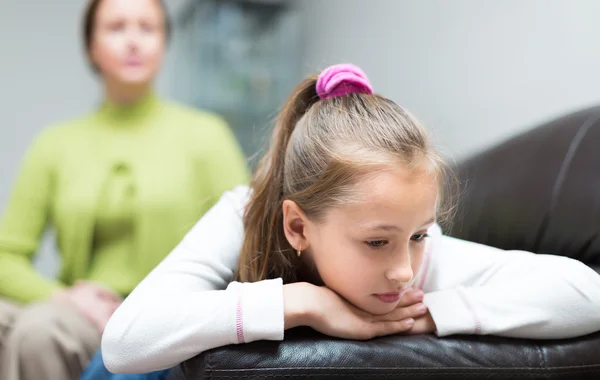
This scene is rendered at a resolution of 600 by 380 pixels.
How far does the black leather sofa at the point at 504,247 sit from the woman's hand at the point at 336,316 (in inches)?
0.7

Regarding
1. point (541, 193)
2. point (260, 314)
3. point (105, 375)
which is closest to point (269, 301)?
point (260, 314)

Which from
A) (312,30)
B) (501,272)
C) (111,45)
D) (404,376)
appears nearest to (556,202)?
(501,272)

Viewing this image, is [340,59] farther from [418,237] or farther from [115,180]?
[418,237]

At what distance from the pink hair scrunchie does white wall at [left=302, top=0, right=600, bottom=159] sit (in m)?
0.14

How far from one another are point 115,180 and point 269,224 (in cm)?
Answer: 87

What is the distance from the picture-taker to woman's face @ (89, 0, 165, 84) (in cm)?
178

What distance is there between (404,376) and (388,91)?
1.66m

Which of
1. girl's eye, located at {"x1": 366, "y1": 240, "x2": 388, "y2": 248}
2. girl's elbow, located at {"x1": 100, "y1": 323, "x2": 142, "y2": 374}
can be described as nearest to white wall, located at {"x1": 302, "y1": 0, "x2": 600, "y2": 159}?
girl's eye, located at {"x1": 366, "y1": 240, "x2": 388, "y2": 248}

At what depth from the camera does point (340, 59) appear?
2.74m

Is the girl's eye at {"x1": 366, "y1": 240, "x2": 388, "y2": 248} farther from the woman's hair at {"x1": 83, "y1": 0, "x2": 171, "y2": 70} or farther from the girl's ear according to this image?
the woman's hair at {"x1": 83, "y1": 0, "x2": 171, "y2": 70}

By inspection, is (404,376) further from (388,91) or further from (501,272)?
(388,91)

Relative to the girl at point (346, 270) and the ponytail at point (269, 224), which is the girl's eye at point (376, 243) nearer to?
the girl at point (346, 270)

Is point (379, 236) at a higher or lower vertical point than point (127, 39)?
lower

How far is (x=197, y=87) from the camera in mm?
3094
